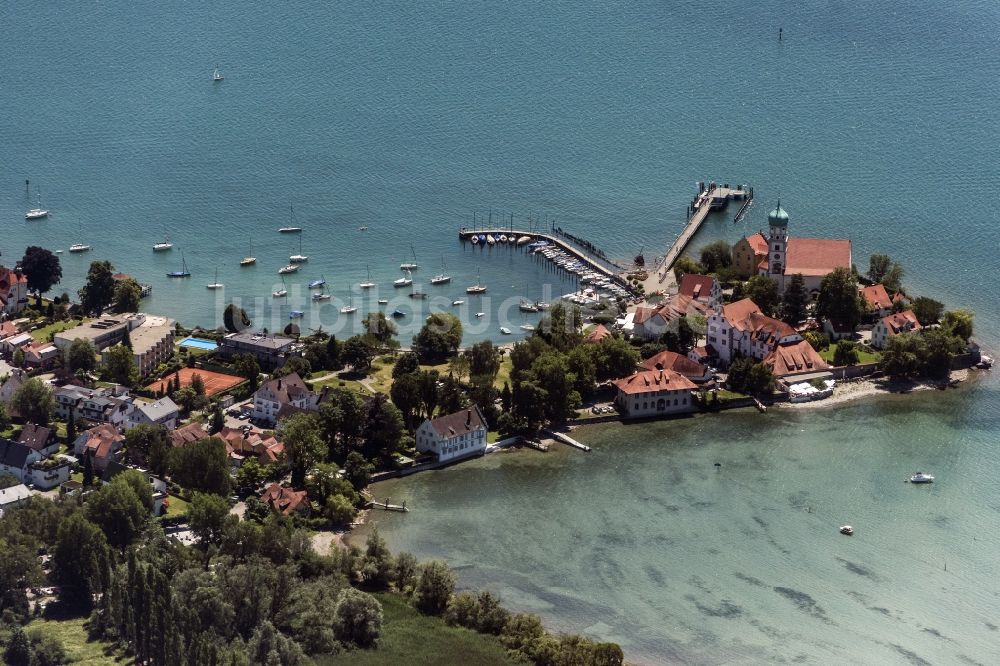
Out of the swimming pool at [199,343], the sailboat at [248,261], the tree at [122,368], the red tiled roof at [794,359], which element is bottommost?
the tree at [122,368]

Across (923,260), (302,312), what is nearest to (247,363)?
(302,312)

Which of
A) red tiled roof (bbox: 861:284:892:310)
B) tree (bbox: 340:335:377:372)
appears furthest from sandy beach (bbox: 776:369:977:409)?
tree (bbox: 340:335:377:372)

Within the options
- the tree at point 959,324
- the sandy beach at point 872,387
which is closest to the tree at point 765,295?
the sandy beach at point 872,387

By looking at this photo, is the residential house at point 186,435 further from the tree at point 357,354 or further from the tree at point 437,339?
the tree at point 437,339

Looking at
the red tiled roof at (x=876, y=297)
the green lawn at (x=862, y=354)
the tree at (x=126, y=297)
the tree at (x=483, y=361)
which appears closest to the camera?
the tree at (x=483, y=361)

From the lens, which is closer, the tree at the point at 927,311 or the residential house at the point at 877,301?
the tree at the point at 927,311

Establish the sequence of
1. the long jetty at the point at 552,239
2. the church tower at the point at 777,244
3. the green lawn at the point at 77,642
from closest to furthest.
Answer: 1. the green lawn at the point at 77,642
2. the church tower at the point at 777,244
3. the long jetty at the point at 552,239
